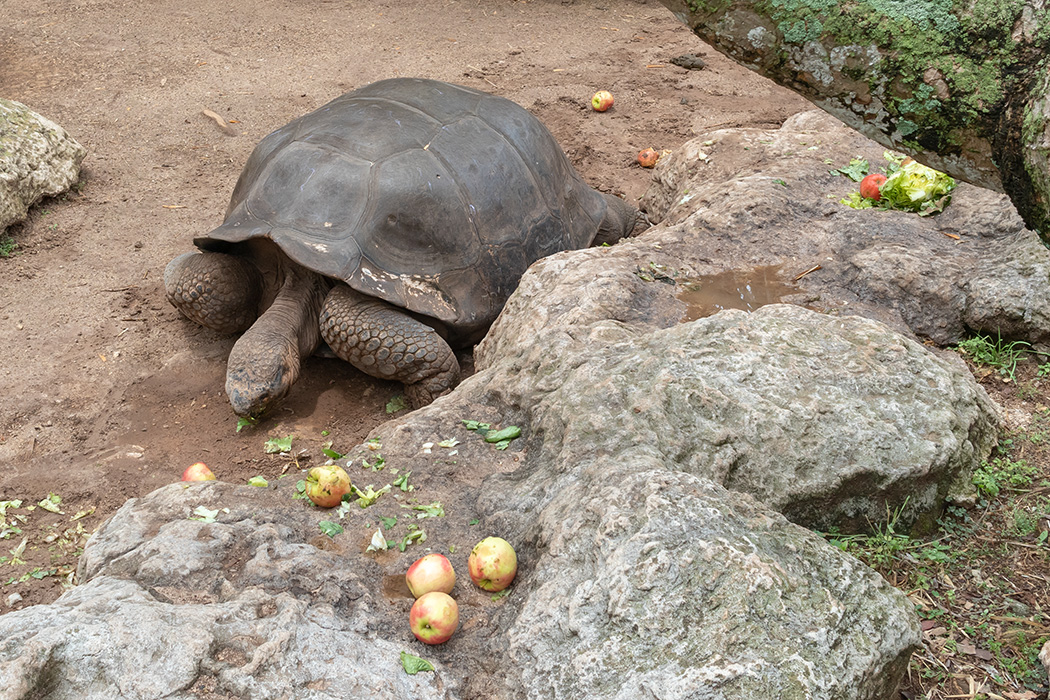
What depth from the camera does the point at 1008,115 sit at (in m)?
1.69

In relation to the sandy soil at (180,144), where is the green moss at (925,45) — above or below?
above

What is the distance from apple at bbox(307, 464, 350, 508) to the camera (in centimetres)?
254

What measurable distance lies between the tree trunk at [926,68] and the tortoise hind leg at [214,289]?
3.48m

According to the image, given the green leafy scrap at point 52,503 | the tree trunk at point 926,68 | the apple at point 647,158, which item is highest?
the tree trunk at point 926,68

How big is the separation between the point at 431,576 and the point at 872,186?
11.1ft

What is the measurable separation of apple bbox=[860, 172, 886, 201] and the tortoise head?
10.4 ft

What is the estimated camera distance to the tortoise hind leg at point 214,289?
4.59 m

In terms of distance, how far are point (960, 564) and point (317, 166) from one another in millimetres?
3566

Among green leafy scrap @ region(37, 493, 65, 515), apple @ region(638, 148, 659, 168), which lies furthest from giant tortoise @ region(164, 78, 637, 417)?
apple @ region(638, 148, 659, 168)

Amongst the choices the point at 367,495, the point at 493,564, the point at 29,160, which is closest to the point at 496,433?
the point at 367,495

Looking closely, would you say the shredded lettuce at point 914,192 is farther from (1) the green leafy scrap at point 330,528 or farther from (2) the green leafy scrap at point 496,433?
(1) the green leafy scrap at point 330,528

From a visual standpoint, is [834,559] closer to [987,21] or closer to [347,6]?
[987,21]

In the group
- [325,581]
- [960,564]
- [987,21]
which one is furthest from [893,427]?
[325,581]

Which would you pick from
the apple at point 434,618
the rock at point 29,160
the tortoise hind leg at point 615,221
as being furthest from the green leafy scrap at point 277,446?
the rock at point 29,160
